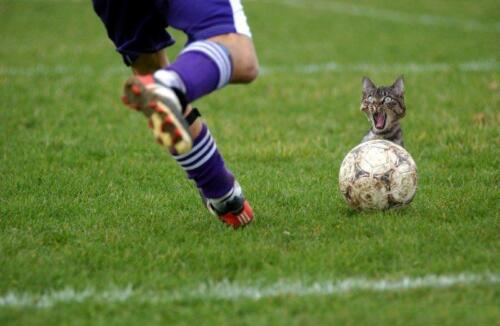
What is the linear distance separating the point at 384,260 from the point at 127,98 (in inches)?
57.6

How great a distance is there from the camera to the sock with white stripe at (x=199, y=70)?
3805mm

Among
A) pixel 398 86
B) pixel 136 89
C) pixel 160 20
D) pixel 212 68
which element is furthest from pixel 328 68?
pixel 136 89

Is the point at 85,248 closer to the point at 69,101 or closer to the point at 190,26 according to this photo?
the point at 190,26

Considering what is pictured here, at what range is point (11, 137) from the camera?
709cm

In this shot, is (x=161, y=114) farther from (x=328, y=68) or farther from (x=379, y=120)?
(x=328, y=68)

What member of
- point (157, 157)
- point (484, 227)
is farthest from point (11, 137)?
point (484, 227)

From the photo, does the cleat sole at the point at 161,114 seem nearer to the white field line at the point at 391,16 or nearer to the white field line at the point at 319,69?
the white field line at the point at 319,69

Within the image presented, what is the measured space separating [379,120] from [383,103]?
124mm

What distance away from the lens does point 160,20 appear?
454 centimetres

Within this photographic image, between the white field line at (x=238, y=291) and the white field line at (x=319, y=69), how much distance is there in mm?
6359

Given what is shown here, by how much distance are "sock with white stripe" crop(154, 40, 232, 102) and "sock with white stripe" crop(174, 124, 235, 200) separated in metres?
0.43

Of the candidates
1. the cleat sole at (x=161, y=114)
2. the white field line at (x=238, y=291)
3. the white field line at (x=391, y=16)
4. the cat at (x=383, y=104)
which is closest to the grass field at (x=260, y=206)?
the white field line at (x=238, y=291)

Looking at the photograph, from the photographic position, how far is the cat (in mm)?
5262

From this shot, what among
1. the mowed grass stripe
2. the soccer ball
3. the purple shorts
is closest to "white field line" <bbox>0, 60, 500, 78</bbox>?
the mowed grass stripe
